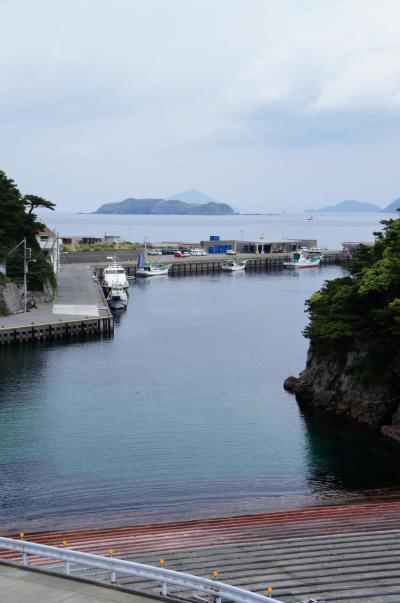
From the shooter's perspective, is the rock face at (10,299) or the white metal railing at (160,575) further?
the rock face at (10,299)

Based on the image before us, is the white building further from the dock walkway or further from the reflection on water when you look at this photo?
the dock walkway

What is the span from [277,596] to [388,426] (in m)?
25.6

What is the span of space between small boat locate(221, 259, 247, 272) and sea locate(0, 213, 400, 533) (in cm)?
8664

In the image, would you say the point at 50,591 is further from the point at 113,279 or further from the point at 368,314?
the point at 113,279

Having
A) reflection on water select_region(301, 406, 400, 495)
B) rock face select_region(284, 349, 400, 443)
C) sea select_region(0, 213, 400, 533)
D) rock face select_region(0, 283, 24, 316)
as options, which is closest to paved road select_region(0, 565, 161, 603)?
sea select_region(0, 213, 400, 533)

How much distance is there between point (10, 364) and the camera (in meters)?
61.8

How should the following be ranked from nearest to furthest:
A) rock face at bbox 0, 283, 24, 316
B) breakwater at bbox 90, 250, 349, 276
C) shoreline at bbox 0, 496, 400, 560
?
shoreline at bbox 0, 496, 400, 560, rock face at bbox 0, 283, 24, 316, breakwater at bbox 90, 250, 349, 276

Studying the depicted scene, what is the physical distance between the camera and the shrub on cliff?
43.6 meters

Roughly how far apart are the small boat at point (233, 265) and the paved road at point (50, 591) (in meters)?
146

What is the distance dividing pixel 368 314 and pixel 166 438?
14.8m

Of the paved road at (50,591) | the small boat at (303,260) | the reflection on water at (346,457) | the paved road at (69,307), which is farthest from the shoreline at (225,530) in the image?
the small boat at (303,260)

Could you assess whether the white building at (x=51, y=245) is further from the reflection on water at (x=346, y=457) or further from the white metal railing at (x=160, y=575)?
the white metal railing at (x=160, y=575)

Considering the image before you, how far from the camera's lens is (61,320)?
7512cm

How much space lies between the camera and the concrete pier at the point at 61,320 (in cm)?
7075
